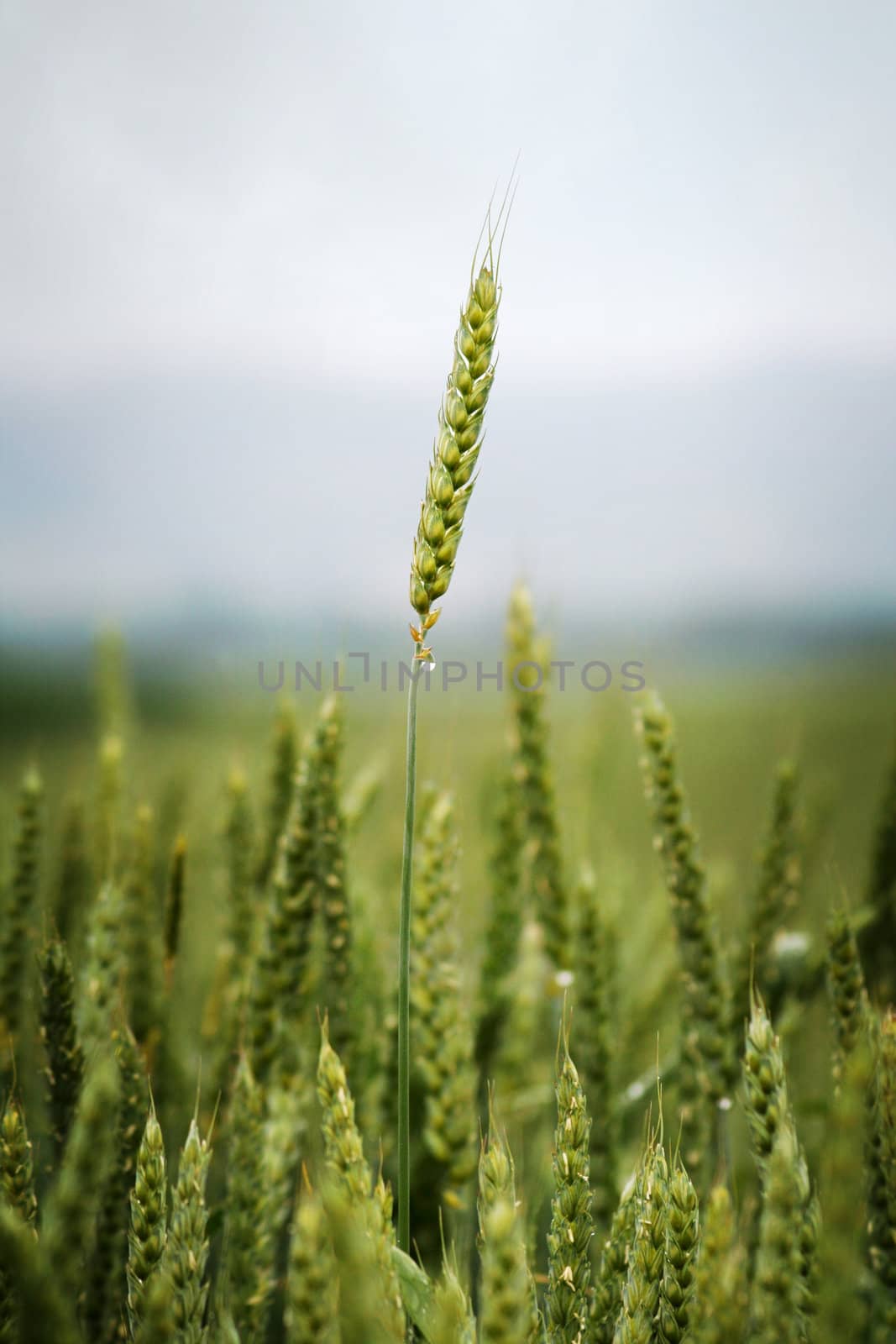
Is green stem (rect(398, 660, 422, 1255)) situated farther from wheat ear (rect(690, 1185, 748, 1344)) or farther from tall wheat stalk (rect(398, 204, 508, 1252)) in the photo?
wheat ear (rect(690, 1185, 748, 1344))

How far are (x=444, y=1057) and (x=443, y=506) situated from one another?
1.11ft

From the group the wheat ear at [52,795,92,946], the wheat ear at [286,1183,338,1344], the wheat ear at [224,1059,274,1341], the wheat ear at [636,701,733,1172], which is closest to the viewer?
the wheat ear at [286,1183,338,1344]

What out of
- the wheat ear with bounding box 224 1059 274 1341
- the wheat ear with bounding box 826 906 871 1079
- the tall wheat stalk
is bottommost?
the wheat ear with bounding box 224 1059 274 1341

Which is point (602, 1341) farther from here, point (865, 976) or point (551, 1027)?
point (865, 976)

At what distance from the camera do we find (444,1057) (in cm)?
49

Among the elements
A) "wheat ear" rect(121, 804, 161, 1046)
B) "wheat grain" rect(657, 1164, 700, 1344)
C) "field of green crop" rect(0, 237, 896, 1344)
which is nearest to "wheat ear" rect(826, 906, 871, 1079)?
"field of green crop" rect(0, 237, 896, 1344)

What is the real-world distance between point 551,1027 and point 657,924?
285 mm

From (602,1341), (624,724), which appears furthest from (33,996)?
(624,724)

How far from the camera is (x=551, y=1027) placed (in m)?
0.69

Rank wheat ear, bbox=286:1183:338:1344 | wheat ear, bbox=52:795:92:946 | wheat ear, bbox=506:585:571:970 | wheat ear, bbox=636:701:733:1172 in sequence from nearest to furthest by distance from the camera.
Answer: wheat ear, bbox=286:1183:338:1344 → wheat ear, bbox=636:701:733:1172 → wheat ear, bbox=506:585:571:970 → wheat ear, bbox=52:795:92:946

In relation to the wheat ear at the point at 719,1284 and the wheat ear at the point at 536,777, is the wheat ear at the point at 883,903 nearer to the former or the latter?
the wheat ear at the point at 536,777

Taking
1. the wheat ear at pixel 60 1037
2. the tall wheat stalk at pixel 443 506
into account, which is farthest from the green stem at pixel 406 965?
the wheat ear at pixel 60 1037

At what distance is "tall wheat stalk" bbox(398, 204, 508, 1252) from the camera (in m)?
0.32

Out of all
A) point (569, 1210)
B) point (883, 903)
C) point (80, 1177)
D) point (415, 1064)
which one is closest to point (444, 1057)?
Answer: point (415, 1064)
